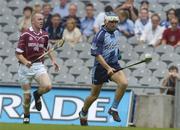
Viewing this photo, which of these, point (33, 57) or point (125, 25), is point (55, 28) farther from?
point (33, 57)

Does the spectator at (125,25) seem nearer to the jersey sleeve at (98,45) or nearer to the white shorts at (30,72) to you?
the white shorts at (30,72)

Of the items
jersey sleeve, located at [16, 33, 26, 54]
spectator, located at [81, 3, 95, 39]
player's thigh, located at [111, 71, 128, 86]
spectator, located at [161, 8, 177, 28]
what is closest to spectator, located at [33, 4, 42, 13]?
spectator, located at [81, 3, 95, 39]

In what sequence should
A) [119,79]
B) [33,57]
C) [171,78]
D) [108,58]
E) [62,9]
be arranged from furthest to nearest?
[62,9]
[171,78]
[33,57]
[108,58]
[119,79]

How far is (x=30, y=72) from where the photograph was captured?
14.7m

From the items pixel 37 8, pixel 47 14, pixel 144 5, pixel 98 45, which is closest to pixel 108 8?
pixel 144 5

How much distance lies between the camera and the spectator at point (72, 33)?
19.9 metres

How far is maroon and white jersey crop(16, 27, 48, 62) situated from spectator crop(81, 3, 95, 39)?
5559mm

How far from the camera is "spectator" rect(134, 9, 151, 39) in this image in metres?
19.7

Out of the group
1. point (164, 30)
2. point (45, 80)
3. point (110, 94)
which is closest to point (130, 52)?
point (164, 30)

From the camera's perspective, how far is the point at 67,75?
1909cm

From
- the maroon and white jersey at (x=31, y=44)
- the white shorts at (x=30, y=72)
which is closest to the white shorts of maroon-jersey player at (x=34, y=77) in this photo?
the white shorts at (x=30, y=72)

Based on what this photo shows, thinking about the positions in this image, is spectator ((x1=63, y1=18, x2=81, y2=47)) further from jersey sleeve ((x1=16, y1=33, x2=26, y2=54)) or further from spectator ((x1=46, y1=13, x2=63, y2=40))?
jersey sleeve ((x1=16, y1=33, x2=26, y2=54))

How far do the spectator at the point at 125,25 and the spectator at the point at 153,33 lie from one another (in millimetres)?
428

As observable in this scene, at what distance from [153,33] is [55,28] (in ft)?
8.37
